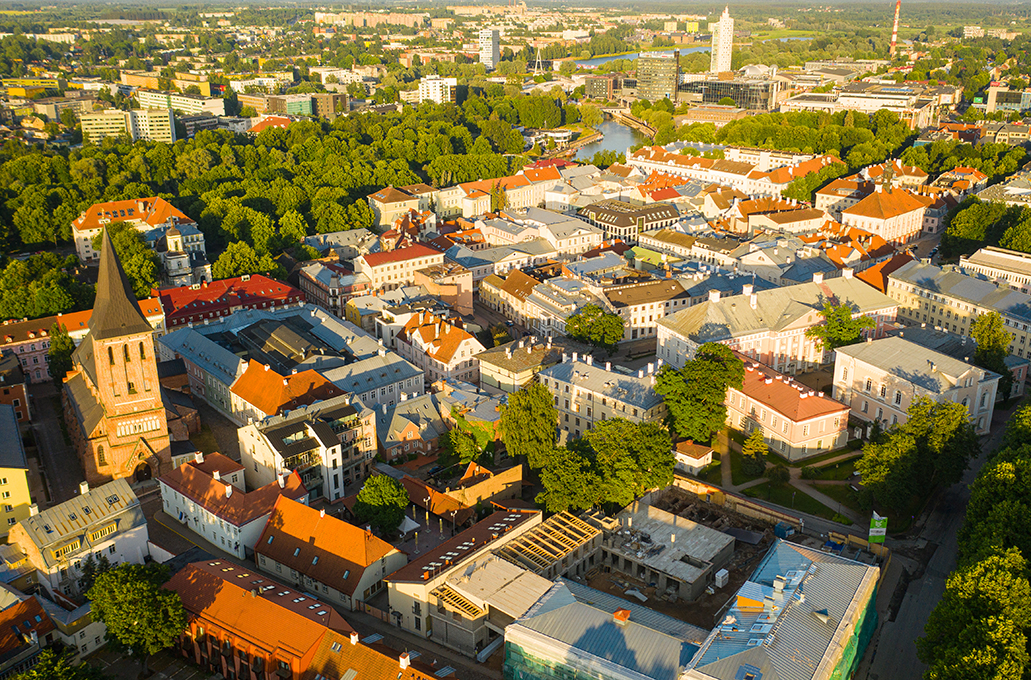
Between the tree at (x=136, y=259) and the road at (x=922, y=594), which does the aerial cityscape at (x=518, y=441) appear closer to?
the road at (x=922, y=594)

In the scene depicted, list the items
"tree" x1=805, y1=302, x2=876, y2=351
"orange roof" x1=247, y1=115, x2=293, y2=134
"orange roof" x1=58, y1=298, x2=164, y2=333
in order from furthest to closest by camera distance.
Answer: "orange roof" x1=247, y1=115, x2=293, y2=134 < "orange roof" x1=58, y1=298, x2=164, y2=333 < "tree" x1=805, y1=302, x2=876, y2=351

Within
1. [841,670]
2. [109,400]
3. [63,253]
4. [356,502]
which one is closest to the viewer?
[841,670]

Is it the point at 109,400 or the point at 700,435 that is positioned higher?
the point at 109,400

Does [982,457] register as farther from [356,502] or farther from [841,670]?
[356,502]

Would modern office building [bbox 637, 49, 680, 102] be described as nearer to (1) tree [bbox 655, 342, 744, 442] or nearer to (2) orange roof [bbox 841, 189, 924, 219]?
(2) orange roof [bbox 841, 189, 924, 219]

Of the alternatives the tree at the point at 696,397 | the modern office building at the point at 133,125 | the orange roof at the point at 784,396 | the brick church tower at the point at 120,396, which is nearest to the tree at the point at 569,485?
the tree at the point at 696,397

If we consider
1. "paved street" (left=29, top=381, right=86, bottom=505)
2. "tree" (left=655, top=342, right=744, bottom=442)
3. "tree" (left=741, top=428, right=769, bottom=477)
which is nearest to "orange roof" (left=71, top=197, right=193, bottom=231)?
"paved street" (left=29, top=381, right=86, bottom=505)

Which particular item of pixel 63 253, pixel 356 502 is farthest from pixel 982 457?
pixel 63 253
